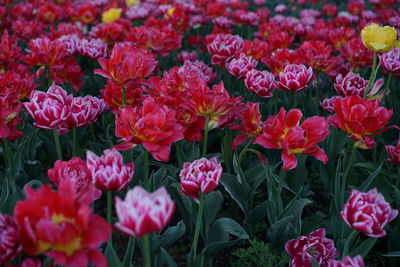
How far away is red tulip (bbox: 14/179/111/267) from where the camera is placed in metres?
0.91

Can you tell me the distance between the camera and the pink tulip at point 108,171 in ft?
3.76

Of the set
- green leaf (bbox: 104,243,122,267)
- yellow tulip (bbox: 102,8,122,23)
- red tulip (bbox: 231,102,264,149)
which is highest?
red tulip (bbox: 231,102,264,149)

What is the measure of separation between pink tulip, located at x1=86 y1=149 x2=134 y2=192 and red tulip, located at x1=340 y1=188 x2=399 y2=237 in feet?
1.97

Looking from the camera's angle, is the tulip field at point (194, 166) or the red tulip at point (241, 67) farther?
the red tulip at point (241, 67)

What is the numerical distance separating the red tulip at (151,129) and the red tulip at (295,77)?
2.19ft

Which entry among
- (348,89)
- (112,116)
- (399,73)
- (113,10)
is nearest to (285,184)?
(348,89)

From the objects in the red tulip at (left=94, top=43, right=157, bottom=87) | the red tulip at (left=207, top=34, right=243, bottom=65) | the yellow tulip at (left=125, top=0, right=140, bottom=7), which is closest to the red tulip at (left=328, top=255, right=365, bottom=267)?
the red tulip at (left=94, top=43, right=157, bottom=87)

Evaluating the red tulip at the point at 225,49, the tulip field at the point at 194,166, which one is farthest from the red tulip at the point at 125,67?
the red tulip at the point at 225,49

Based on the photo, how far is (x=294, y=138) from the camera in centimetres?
140

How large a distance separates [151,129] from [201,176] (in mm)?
229

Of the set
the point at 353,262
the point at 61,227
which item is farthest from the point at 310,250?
the point at 61,227

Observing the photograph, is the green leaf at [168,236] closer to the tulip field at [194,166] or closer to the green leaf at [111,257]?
the tulip field at [194,166]

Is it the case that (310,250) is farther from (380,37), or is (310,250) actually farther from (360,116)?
(380,37)

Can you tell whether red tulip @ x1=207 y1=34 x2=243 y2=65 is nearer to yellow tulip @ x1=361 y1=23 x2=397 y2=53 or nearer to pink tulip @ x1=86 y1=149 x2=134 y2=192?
yellow tulip @ x1=361 y1=23 x2=397 y2=53
